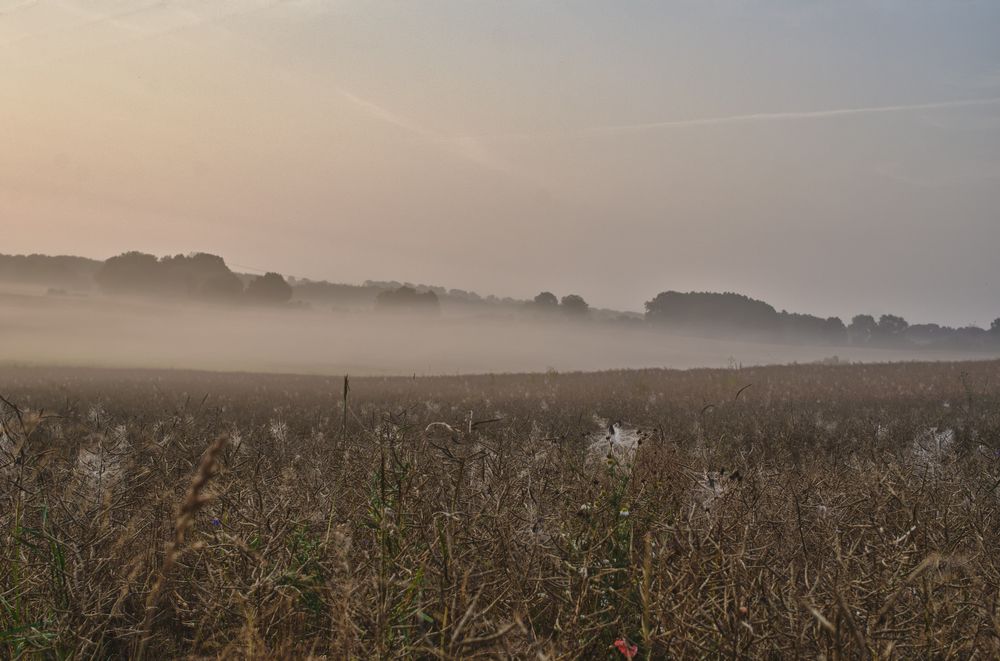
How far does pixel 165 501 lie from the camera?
192 inches

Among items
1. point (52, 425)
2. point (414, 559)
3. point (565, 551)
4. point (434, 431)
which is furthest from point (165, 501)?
point (52, 425)

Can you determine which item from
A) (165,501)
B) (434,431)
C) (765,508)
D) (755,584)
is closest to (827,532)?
(765,508)

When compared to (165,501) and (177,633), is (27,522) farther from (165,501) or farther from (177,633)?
(177,633)

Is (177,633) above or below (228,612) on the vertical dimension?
below

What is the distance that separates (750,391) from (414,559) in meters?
18.5

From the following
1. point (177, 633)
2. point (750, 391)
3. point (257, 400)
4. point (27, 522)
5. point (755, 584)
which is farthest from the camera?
point (750, 391)

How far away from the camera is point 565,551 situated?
125 inches

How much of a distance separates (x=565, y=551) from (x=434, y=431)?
7.54 m

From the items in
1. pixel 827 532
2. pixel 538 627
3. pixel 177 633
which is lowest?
pixel 177 633

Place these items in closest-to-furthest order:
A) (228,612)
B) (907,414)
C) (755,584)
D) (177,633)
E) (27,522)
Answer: (755,584) → (228,612) → (177,633) → (27,522) → (907,414)

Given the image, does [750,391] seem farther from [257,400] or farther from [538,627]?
[538,627]

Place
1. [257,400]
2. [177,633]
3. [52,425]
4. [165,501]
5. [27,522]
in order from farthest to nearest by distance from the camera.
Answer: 1. [257,400]
2. [52,425]
3. [165,501]
4. [27,522]
5. [177,633]

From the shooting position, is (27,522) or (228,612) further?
(27,522)

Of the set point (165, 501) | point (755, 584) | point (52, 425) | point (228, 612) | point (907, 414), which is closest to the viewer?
point (755, 584)
